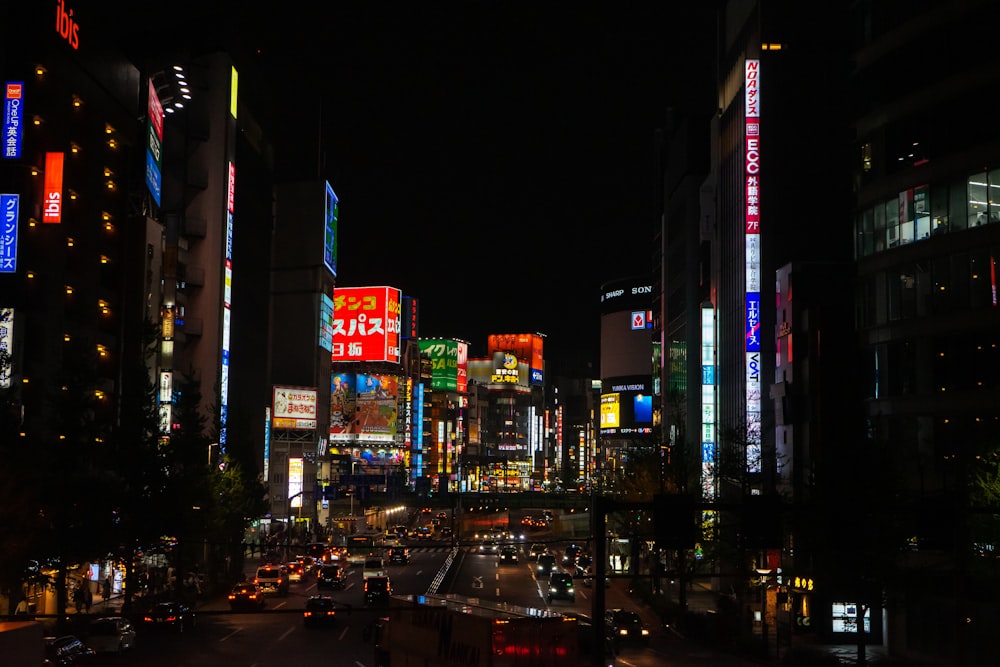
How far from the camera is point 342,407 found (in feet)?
512

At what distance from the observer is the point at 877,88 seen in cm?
5228

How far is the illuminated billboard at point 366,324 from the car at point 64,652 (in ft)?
392

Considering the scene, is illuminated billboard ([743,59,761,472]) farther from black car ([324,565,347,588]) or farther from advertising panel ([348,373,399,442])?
advertising panel ([348,373,399,442])

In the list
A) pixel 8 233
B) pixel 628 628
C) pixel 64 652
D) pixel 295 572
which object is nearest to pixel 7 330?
pixel 8 233

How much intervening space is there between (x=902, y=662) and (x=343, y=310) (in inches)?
4804

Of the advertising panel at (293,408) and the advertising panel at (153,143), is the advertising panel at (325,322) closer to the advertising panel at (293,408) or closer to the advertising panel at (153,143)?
the advertising panel at (293,408)

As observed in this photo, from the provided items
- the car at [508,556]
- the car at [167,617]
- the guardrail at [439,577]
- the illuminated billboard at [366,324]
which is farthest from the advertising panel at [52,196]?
the illuminated billboard at [366,324]

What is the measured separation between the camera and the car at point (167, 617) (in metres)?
48.8

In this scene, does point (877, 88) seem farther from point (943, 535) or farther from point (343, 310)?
point (343, 310)

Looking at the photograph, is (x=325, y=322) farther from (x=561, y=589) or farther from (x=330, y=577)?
(x=561, y=589)

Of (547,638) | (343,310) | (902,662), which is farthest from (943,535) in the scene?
(343,310)

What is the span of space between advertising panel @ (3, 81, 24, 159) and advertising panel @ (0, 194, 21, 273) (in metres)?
3.09

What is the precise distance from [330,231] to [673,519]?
121239 millimetres

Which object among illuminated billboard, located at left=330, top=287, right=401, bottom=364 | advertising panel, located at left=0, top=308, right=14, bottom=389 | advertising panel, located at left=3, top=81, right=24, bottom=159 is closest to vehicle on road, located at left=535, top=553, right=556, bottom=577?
advertising panel, located at left=0, top=308, right=14, bottom=389
